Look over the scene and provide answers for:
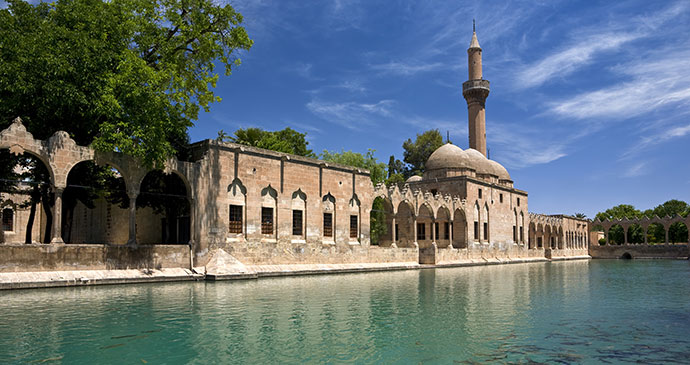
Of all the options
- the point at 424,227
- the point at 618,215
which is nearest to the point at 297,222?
the point at 424,227

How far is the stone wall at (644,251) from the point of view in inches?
2005

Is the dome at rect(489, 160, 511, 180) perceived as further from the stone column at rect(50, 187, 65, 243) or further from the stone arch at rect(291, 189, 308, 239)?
the stone column at rect(50, 187, 65, 243)

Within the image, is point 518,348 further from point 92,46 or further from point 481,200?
point 481,200

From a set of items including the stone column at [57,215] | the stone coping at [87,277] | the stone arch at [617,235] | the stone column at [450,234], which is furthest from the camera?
the stone arch at [617,235]

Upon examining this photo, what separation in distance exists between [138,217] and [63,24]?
31.6 ft

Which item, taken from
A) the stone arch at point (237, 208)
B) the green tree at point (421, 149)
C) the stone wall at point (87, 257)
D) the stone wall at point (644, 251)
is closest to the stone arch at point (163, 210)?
the stone arch at point (237, 208)

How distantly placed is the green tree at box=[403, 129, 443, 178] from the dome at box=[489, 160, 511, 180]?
1396 centimetres

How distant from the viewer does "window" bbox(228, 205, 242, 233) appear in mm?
21688

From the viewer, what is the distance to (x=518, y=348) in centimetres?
784

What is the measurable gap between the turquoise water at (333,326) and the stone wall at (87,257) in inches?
52.4

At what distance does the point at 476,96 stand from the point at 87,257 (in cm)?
3776

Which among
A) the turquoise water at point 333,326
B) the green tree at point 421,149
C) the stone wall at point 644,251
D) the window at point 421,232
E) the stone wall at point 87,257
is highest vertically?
the green tree at point 421,149

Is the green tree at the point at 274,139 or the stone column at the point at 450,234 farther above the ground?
the green tree at the point at 274,139

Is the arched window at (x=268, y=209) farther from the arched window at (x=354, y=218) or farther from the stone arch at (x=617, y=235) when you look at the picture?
the stone arch at (x=617, y=235)
